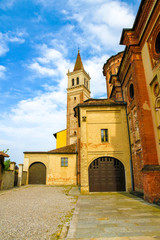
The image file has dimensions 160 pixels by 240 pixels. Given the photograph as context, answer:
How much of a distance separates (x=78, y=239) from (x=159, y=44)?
10.1m

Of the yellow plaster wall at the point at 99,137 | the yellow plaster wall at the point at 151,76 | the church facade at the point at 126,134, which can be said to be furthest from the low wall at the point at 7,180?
the yellow plaster wall at the point at 151,76


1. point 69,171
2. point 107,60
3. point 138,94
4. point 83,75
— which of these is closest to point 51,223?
point 138,94

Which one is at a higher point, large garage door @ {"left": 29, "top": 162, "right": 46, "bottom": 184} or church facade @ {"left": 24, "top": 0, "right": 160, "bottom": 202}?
church facade @ {"left": 24, "top": 0, "right": 160, "bottom": 202}

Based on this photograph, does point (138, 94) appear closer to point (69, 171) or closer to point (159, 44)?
point (159, 44)

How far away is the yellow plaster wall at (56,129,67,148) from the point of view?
124 feet

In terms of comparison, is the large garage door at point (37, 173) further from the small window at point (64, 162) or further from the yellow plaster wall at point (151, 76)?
the yellow plaster wall at point (151, 76)

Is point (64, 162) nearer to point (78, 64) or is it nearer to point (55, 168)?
point (55, 168)

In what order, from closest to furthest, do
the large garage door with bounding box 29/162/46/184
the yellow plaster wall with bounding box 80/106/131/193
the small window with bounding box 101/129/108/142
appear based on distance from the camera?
the yellow plaster wall with bounding box 80/106/131/193, the small window with bounding box 101/129/108/142, the large garage door with bounding box 29/162/46/184

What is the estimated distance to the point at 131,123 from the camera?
1323 centimetres

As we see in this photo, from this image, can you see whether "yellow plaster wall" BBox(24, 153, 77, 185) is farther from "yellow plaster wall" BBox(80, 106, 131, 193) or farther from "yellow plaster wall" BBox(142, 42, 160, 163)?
"yellow plaster wall" BBox(142, 42, 160, 163)

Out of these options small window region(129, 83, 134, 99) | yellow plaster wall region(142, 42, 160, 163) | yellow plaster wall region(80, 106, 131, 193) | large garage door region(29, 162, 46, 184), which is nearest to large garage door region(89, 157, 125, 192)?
yellow plaster wall region(80, 106, 131, 193)

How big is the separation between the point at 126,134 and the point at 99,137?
93.0 inches

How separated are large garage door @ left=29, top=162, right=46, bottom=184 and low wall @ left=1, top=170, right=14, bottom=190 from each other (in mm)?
3959

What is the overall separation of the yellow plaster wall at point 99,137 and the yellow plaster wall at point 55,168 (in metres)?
8.53
